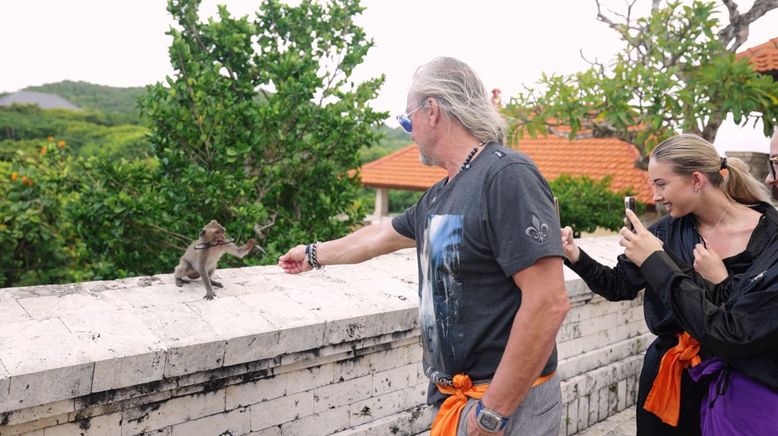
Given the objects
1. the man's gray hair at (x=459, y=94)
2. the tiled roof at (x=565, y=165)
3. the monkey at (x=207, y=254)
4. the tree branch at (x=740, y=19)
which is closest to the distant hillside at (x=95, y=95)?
the tiled roof at (x=565, y=165)

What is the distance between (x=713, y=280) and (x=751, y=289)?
220mm

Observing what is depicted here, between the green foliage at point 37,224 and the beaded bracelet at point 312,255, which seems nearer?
the beaded bracelet at point 312,255

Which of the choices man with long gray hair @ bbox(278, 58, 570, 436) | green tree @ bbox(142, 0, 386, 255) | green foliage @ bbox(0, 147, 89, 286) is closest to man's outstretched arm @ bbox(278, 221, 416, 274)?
man with long gray hair @ bbox(278, 58, 570, 436)

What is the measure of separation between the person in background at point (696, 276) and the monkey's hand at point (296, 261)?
120 centimetres

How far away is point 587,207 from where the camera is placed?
1037cm

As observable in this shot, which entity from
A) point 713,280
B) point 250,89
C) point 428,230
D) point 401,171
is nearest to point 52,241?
point 250,89

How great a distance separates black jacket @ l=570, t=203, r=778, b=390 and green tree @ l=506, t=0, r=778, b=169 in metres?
5.25

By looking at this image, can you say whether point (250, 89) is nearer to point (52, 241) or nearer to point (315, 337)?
point (52, 241)

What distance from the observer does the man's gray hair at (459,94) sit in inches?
78.4

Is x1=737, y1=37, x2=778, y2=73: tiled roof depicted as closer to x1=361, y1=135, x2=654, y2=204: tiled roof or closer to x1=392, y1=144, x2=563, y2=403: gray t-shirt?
x1=361, y1=135, x2=654, y2=204: tiled roof

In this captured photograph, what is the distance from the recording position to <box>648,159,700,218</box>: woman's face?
256cm

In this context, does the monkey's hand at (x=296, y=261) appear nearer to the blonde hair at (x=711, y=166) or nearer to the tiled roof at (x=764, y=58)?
the blonde hair at (x=711, y=166)

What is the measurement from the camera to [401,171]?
813 inches

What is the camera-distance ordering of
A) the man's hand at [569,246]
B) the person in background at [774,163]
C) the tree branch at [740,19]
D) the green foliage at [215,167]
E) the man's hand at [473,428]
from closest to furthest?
the man's hand at [473,428] < the person in background at [774,163] < the man's hand at [569,246] < the green foliage at [215,167] < the tree branch at [740,19]
